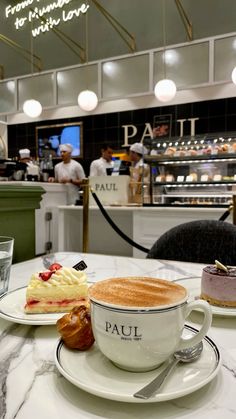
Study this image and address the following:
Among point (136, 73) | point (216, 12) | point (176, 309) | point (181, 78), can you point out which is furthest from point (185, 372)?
point (216, 12)

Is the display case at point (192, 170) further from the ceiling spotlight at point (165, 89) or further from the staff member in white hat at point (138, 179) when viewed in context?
the ceiling spotlight at point (165, 89)

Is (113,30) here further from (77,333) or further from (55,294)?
(77,333)

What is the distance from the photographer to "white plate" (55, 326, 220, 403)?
15.5 inches

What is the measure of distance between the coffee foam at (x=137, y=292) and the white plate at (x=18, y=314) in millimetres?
160

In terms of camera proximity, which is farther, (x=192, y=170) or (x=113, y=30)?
(x=113, y=30)

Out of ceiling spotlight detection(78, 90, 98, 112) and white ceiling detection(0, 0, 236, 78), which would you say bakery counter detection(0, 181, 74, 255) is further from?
white ceiling detection(0, 0, 236, 78)

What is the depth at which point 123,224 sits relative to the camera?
167 inches

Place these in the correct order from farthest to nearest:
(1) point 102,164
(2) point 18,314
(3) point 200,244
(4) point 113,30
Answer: (4) point 113,30
(1) point 102,164
(3) point 200,244
(2) point 18,314

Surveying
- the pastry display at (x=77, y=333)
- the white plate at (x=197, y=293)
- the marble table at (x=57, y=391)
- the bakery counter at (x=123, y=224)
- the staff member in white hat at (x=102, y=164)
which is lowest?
the bakery counter at (x=123, y=224)

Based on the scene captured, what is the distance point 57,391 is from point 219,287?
42 cm

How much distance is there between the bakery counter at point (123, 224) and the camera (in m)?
3.61

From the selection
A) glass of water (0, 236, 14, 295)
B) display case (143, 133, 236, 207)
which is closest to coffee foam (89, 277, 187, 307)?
glass of water (0, 236, 14, 295)

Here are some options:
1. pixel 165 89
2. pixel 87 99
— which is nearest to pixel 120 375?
pixel 165 89

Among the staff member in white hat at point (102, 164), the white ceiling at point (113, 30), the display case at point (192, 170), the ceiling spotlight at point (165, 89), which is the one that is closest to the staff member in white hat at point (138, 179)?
the display case at point (192, 170)
